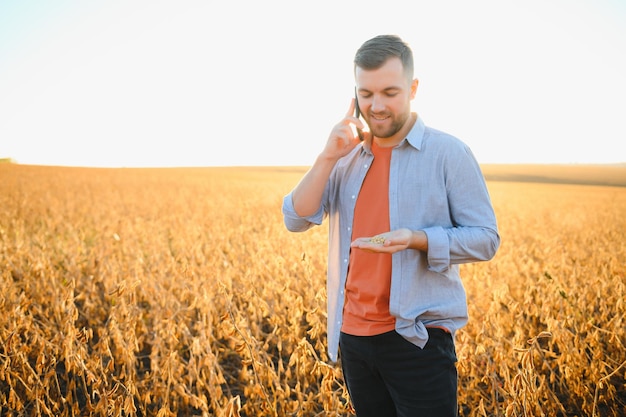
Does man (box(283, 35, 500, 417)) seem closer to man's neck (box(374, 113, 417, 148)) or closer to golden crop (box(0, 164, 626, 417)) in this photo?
man's neck (box(374, 113, 417, 148))

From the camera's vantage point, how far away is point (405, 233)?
1.59m

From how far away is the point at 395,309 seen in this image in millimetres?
1716

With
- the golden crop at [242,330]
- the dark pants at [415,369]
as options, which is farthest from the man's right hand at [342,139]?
the golden crop at [242,330]

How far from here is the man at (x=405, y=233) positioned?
1689 mm

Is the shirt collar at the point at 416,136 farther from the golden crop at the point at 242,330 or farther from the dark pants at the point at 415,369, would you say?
the golden crop at the point at 242,330

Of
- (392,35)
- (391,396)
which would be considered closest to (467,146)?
(392,35)

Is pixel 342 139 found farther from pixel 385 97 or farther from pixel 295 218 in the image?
pixel 295 218

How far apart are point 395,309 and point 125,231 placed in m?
7.64

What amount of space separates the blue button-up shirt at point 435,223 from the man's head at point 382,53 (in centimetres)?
24

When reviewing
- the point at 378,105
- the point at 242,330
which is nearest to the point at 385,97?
the point at 378,105

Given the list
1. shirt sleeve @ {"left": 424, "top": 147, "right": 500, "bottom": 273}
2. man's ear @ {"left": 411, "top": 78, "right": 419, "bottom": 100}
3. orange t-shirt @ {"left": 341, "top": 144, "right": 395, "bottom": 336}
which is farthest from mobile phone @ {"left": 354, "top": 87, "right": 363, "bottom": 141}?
shirt sleeve @ {"left": 424, "top": 147, "right": 500, "bottom": 273}

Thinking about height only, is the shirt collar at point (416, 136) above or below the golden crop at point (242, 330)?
above

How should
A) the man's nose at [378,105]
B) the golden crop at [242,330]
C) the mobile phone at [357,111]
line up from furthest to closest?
the golden crop at [242,330] < the mobile phone at [357,111] < the man's nose at [378,105]

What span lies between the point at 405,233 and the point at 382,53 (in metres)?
0.67
